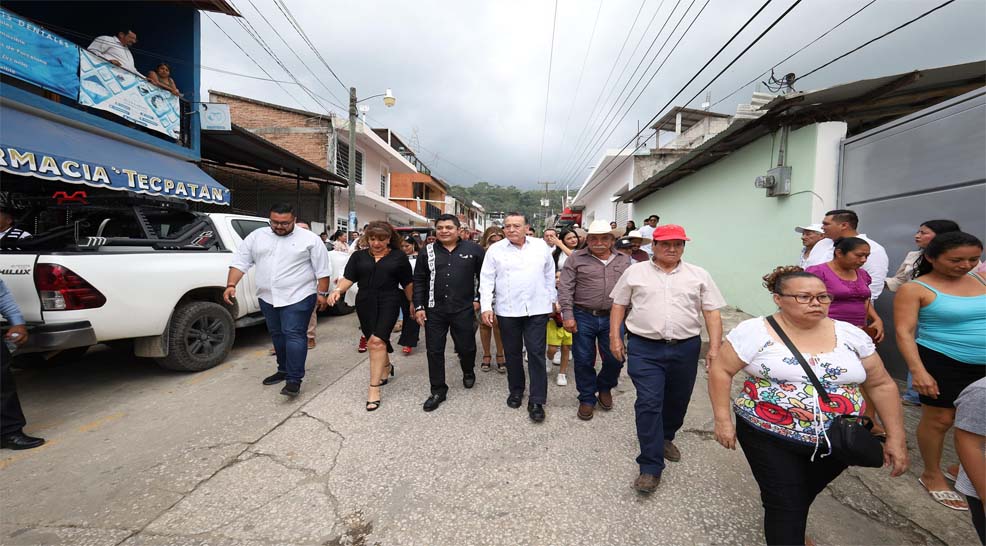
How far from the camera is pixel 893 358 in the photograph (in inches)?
174

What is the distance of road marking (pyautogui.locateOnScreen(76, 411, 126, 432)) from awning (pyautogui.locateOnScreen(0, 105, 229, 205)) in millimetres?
4126

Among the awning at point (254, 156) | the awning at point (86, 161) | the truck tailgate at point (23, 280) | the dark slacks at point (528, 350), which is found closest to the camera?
the truck tailgate at point (23, 280)

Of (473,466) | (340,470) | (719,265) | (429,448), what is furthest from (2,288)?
(719,265)

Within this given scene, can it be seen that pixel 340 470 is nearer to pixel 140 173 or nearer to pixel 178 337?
pixel 178 337

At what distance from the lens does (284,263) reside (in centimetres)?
386

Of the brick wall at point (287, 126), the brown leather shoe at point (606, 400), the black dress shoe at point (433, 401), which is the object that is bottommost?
the black dress shoe at point (433, 401)

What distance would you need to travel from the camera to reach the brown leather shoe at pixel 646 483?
240 centimetres

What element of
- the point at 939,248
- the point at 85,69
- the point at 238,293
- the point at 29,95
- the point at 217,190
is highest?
the point at 85,69

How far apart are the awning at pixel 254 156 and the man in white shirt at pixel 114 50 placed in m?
1.90

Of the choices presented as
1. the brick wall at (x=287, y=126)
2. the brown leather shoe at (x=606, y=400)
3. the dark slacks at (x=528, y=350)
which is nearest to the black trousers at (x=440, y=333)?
the dark slacks at (x=528, y=350)

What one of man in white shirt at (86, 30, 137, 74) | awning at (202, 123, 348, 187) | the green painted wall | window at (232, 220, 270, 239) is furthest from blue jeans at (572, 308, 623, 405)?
man in white shirt at (86, 30, 137, 74)

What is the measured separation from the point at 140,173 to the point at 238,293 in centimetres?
418

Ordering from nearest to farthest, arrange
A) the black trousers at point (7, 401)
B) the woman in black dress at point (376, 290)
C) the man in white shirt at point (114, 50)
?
the black trousers at point (7, 401) < the woman in black dress at point (376, 290) < the man in white shirt at point (114, 50)

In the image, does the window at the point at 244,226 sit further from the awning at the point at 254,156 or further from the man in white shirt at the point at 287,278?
the awning at the point at 254,156
